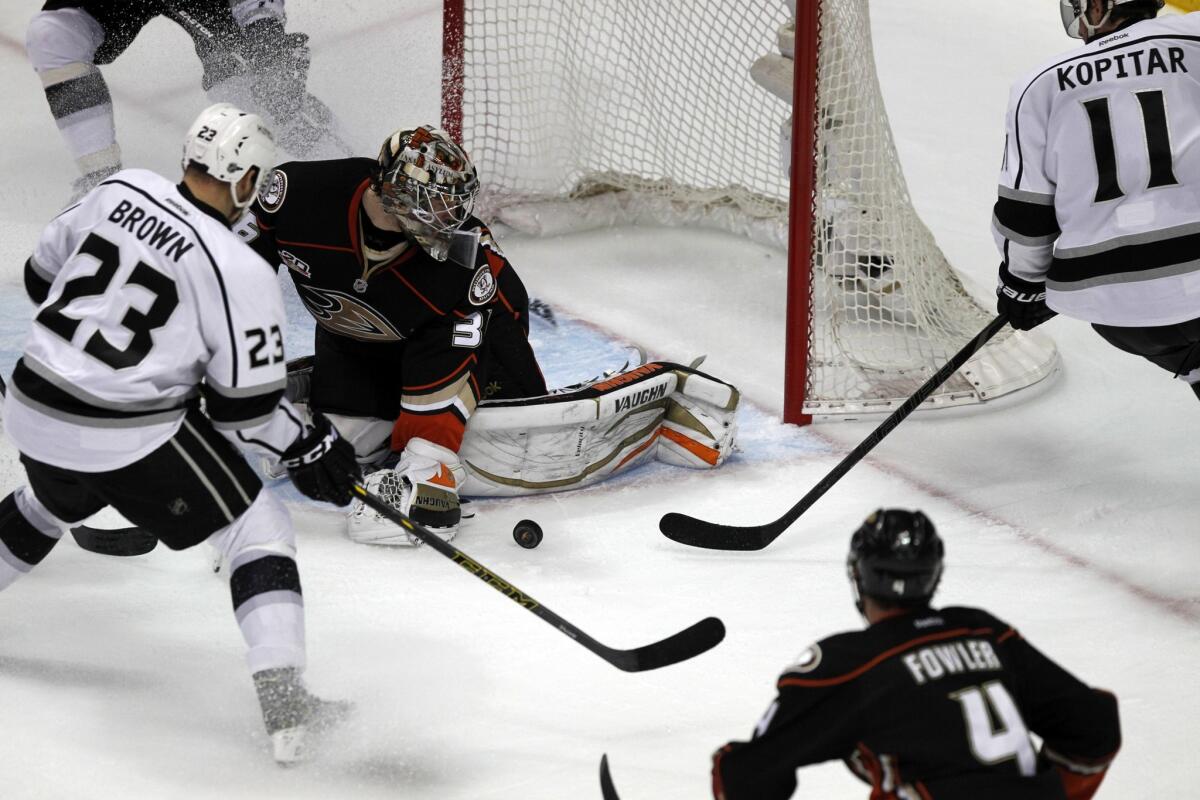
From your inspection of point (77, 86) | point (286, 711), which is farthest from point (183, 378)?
point (77, 86)

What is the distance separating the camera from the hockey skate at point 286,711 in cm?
233

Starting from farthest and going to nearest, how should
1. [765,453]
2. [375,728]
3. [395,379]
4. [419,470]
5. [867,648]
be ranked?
[765,453]
[395,379]
[419,470]
[375,728]
[867,648]

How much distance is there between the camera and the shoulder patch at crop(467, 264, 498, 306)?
3.12 m

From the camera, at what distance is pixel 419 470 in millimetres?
3109

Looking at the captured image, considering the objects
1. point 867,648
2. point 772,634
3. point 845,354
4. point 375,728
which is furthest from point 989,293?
point 867,648

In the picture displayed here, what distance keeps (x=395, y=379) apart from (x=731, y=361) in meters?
1.06

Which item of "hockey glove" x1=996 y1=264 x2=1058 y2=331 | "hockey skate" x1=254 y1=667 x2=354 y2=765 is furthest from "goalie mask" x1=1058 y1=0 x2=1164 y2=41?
"hockey skate" x1=254 y1=667 x2=354 y2=765

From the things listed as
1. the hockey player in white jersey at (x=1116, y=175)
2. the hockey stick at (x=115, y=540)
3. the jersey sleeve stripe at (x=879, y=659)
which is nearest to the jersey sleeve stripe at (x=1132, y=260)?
the hockey player in white jersey at (x=1116, y=175)

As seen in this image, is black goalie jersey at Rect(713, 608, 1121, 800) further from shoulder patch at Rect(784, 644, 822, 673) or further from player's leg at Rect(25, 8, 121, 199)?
player's leg at Rect(25, 8, 121, 199)

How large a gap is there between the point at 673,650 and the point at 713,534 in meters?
0.60

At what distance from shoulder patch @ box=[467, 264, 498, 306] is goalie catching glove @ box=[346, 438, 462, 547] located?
0.29 metres

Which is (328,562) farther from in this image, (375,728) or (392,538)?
(375,728)

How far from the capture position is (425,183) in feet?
9.54

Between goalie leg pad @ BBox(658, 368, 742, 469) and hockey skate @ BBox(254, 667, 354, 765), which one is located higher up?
hockey skate @ BBox(254, 667, 354, 765)
